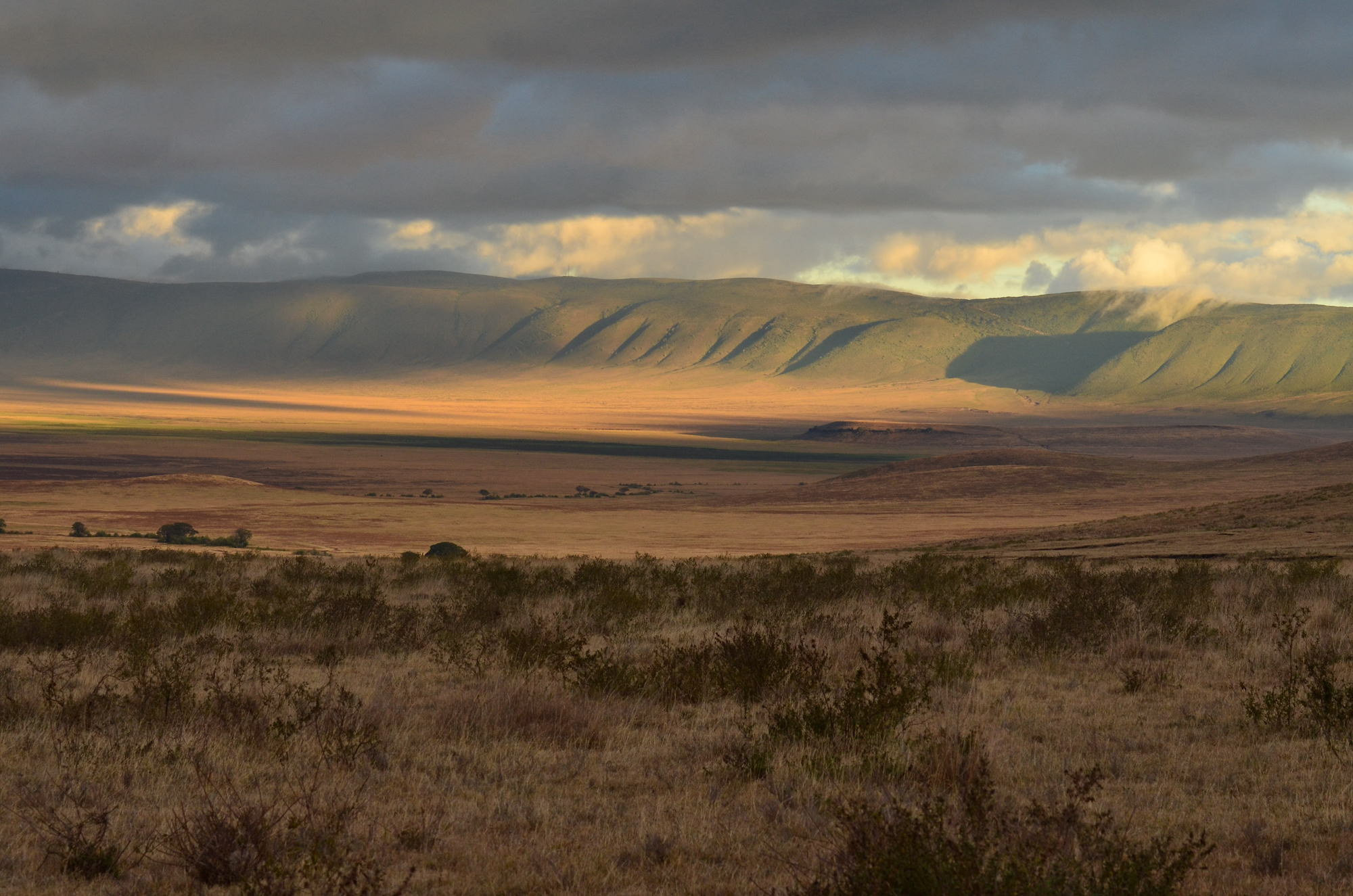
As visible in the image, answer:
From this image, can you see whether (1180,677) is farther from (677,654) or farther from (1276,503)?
(1276,503)

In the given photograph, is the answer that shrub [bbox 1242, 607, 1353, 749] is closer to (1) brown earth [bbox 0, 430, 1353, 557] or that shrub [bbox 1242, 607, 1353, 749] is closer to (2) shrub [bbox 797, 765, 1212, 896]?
(2) shrub [bbox 797, 765, 1212, 896]

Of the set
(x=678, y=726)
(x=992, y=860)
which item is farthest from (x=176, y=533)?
(x=992, y=860)

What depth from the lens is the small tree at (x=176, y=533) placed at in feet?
154

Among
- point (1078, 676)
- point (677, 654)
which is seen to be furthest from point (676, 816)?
point (1078, 676)

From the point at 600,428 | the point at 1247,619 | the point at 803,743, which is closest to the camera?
the point at 803,743

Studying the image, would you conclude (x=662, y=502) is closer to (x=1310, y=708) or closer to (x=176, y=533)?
(x=176, y=533)

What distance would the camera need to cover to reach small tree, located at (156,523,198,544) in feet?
154

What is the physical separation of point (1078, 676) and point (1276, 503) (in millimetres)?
31693

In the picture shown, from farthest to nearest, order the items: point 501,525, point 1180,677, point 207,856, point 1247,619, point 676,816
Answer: point 501,525
point 1247,619
point 1180,677
point 676,816
point 207,856

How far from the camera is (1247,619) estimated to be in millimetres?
15141

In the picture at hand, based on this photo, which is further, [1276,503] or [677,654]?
[1276,503]

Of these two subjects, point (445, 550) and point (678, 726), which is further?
point (445, 550)

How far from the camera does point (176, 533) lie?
48594 mm

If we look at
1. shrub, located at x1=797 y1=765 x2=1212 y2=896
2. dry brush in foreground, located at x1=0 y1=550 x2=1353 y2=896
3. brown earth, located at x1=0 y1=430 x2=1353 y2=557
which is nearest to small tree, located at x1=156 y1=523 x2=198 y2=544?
brown earth, located at x1=0 y1=430 x2=1353 y2=557
